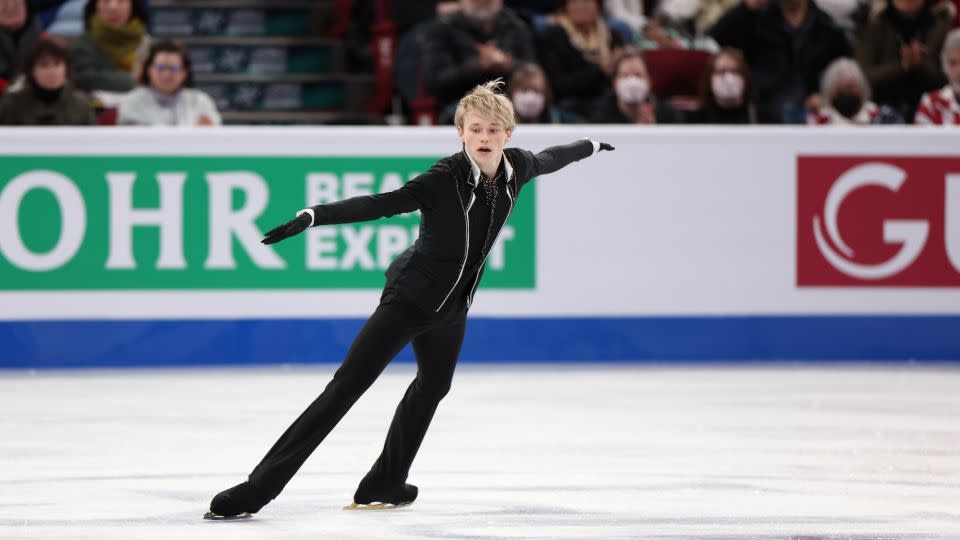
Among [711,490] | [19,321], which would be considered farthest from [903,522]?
[19,321]

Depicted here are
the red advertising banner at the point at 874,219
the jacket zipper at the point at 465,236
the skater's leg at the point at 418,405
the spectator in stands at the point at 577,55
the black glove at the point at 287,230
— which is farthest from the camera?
the spectator in stands at the point at 577,55

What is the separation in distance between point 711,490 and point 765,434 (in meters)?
1.27

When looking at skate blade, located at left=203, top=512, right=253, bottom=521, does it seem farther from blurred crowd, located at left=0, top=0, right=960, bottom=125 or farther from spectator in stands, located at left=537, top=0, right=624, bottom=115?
spectator in stands, located at left=537, top=0, right=624, bottom=115

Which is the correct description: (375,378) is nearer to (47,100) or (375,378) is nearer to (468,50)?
(47,100)

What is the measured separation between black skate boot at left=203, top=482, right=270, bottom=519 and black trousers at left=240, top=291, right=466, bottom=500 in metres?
0.02

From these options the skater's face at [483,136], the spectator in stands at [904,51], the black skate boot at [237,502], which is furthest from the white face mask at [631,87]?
the black skate boot at [237,502]

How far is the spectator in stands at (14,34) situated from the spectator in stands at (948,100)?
5.19 m

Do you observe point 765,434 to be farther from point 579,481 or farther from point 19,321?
point 19,321

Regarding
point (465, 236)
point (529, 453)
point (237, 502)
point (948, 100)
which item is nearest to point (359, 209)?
point (465, 236)

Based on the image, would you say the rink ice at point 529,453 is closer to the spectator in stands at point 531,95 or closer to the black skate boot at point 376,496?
the black skate boot at point 376,496

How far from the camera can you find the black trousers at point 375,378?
4445 millimetres

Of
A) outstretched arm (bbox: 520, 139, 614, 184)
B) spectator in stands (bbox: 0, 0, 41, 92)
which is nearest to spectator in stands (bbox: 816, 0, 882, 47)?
spectator in stands (bbox: 0, 0, 41, 92)

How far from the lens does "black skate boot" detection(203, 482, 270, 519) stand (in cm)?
438

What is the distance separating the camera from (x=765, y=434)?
20.0 feet
